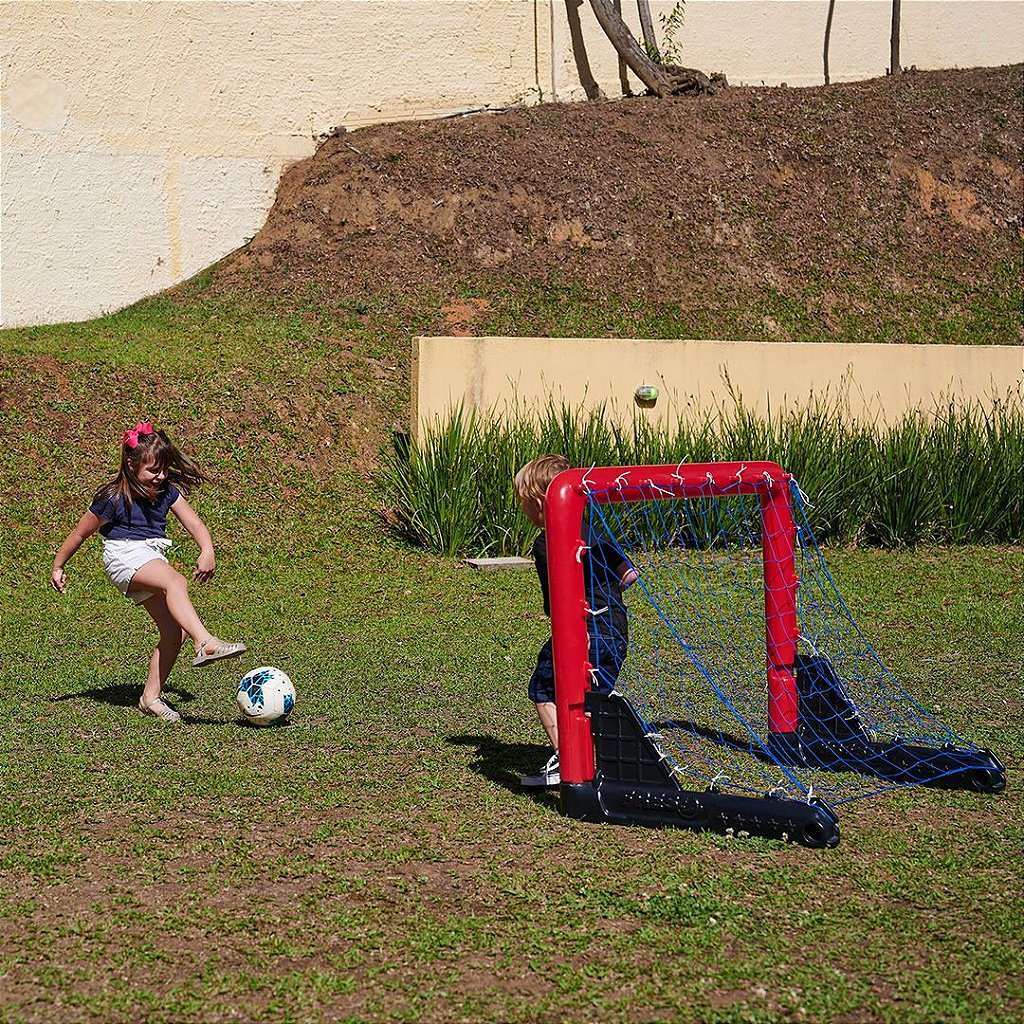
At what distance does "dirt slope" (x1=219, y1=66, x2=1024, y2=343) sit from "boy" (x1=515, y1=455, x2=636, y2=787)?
489 inches

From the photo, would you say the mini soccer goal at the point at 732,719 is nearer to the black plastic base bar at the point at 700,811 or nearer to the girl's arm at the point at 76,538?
the black plastic base bar at the point at 700,811

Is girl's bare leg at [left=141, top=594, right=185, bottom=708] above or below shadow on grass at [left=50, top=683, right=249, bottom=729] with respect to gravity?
above

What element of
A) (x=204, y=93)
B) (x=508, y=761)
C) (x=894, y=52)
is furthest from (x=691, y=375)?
(x=894, y=52)

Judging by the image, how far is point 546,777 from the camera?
17.0 feet

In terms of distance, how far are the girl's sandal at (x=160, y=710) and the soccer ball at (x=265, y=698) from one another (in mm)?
359

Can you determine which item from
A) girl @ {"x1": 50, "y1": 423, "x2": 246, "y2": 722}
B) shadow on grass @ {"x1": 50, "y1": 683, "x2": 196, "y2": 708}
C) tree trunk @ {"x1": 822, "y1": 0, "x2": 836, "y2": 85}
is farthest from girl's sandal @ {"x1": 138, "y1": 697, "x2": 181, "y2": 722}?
tree trunk @ {"x1": 822, "y1": 0, "x2": 836, "y2": 85}

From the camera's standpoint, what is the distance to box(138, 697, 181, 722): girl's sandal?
21.3ft

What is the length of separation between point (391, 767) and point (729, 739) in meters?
1.58

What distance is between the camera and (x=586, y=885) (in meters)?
4.15

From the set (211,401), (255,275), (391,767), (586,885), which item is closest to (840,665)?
(391,767)

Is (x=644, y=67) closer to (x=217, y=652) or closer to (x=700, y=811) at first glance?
(x=217, y=652)

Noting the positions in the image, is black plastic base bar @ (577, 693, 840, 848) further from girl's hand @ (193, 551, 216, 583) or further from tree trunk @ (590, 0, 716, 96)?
tree trunk @ (590, 0, 716, 96)

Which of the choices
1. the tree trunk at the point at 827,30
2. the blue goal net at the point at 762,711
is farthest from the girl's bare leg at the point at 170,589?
the tree trunk at the point at 827,30

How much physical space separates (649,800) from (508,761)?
1148mm
